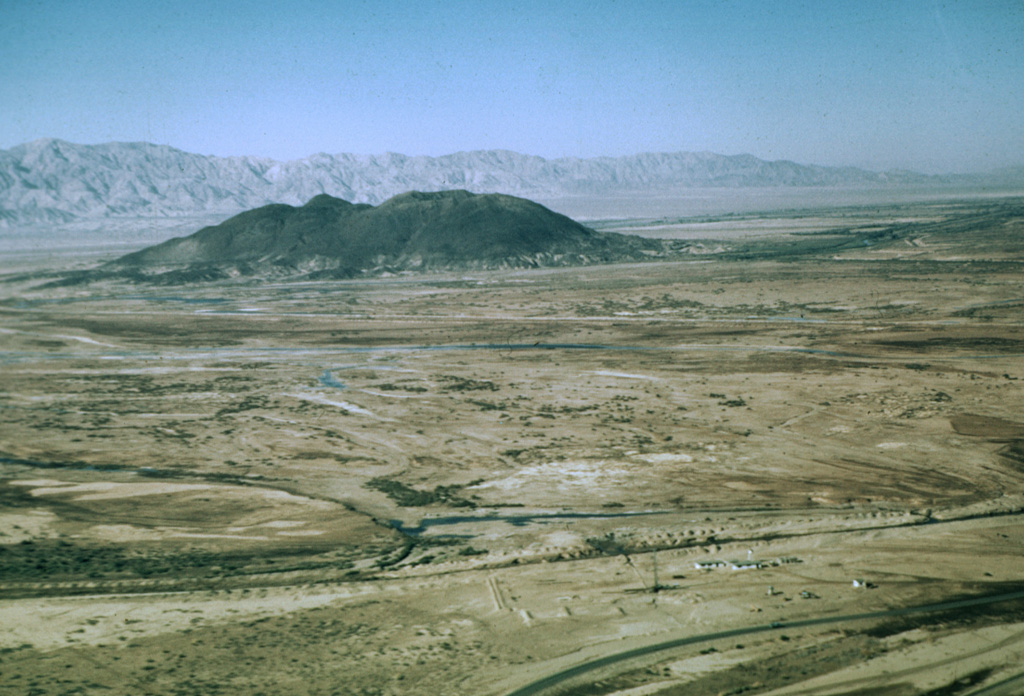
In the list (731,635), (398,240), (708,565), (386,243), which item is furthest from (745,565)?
(398,240)

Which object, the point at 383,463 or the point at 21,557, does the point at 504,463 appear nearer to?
the point at 383,463

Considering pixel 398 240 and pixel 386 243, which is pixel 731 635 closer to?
pixel 386 243

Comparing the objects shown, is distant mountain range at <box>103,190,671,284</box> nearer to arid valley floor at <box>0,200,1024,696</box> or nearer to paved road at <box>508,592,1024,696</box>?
arid valley floor at <box>0,200,1024,696</box>

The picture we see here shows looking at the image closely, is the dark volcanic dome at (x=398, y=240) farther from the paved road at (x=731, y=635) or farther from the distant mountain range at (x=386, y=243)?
the paved road at (x=731, y=635)

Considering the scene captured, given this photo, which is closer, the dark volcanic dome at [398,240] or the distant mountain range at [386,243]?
the distant mountain range at [386,243]

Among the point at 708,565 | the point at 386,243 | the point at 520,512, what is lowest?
the point at 520,512

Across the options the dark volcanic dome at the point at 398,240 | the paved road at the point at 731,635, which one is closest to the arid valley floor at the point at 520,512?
the paved road at the point at 731,635
